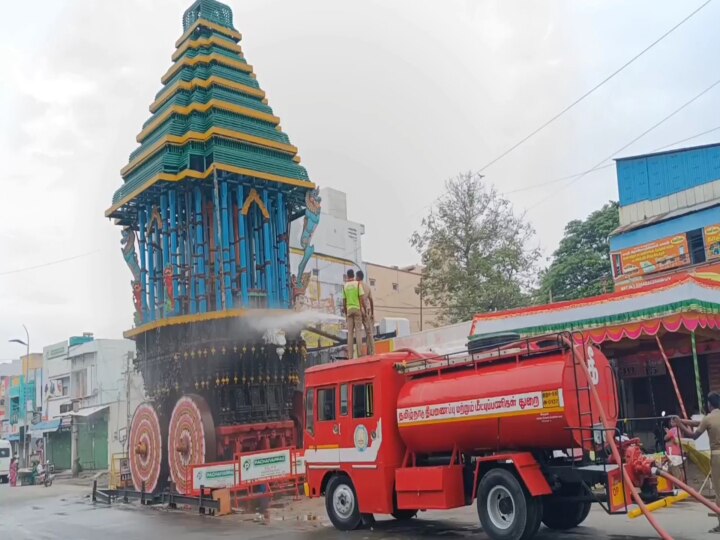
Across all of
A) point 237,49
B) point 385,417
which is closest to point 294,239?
point 237,49

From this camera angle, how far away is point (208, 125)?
24.1 m

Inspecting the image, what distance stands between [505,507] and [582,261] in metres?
34.0

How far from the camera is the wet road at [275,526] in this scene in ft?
37.2

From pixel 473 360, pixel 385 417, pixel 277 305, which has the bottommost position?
pixel 385 417

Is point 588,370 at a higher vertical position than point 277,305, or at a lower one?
lower

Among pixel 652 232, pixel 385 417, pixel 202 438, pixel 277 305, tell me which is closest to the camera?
pixel 385 417

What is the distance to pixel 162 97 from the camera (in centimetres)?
2600

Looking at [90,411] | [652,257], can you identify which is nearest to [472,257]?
[652,257]

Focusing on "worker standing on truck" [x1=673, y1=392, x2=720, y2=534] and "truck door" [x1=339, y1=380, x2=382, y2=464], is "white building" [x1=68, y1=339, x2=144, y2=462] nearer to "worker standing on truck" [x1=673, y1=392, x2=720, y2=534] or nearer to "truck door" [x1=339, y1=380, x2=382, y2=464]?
"truck door" [x1=339, y1=380, x2=382, y2=464]

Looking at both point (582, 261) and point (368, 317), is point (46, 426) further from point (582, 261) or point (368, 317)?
point (368, 317)

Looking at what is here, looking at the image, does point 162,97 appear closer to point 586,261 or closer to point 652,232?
point 652,232

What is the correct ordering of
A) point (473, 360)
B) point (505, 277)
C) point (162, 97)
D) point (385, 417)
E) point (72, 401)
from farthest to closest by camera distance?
point (72, 401) < point (505, 277) < point (162, 97) < point (385, 417) < point (473, 360)

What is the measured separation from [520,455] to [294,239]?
34.6m

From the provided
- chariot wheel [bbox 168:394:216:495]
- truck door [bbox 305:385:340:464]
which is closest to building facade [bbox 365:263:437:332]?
chariot wheel [bbox 168:394:216:495]
